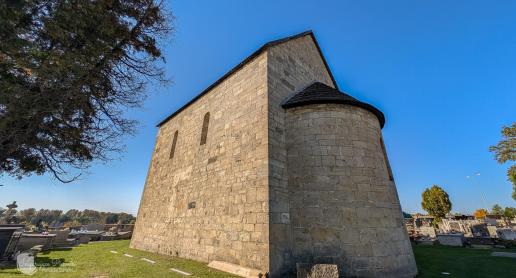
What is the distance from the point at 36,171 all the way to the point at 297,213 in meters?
6.74

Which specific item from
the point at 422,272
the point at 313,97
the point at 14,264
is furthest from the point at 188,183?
the point at 422,272

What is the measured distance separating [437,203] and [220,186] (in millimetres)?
35876

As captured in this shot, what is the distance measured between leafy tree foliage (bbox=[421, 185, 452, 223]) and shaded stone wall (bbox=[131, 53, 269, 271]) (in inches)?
1369

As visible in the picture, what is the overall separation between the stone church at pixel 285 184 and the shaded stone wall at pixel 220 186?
4cm

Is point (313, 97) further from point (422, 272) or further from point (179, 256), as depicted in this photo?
point (179, 256)

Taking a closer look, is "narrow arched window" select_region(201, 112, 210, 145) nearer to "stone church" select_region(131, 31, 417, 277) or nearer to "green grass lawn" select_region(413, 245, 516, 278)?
"stone church" select_region(131, 31, 417, 277)

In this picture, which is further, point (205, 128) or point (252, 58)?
point (205, 128)

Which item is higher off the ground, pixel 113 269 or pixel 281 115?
pixel 281 115

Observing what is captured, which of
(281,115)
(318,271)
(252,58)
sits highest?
(252,58)

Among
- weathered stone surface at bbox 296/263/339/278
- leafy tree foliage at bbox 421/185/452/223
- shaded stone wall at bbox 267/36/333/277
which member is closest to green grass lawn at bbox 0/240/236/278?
shaded stone wall at bbox 267/36/333/277

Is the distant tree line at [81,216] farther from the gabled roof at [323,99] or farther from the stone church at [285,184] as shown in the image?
the gabled roof at [323,99]

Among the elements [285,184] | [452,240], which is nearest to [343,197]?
[285,184]

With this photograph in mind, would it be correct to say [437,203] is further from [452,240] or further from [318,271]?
[318,271]

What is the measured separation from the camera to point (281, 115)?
7.64m
